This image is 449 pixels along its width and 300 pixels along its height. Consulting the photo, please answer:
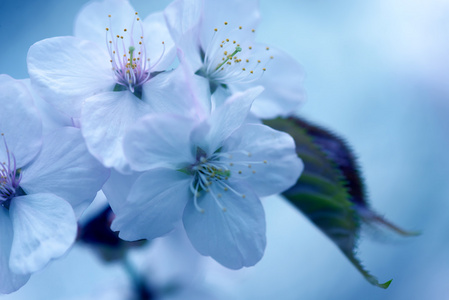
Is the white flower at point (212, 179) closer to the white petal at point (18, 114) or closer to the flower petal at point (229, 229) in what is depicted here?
the flower petal at point (229, 229)

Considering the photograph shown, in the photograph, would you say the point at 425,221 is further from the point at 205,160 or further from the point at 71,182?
the point at 71,182

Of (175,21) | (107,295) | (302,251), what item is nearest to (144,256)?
(107,295)

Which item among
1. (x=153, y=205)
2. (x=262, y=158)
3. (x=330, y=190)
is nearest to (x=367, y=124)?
(x=330, y=190)

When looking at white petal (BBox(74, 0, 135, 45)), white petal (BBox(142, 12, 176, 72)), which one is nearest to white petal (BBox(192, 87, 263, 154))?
white petal (BBox(142, 12, 176, 72))

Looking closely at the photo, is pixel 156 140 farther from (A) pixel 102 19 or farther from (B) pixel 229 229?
(A) pixel 102 19

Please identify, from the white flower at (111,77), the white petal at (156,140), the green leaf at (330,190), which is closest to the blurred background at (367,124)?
the green leaf at (330,190)
